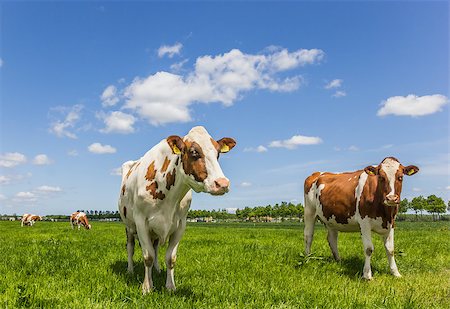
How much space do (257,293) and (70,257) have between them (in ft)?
17.3

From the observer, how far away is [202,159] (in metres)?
5.07

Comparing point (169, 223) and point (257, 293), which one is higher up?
point (169, 223)

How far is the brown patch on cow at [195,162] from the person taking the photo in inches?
A: 198

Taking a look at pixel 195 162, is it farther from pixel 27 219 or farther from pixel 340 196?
pixel 27 219

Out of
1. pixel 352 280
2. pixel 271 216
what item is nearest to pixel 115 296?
pixel 352 280

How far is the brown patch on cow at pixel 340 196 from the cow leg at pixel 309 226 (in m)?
0.77

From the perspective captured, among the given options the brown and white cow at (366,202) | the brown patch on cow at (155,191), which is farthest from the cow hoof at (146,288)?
the brown and white cow at (366,202)

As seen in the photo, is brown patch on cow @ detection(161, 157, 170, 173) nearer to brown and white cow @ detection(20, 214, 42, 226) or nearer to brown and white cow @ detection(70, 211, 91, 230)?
brown and white cow @ detection(70, 211, 91, 230)

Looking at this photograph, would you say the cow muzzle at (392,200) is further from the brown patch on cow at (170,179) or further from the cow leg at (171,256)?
the brown patch on cow at (170,179)

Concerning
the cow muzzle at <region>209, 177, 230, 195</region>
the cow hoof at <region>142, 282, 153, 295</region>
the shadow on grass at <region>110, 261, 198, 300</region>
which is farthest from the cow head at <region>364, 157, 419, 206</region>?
the cow hoof at <region>142, 282, 153, 295</region>

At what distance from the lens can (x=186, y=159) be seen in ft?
17.2

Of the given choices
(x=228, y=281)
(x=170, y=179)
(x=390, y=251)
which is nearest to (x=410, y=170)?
(x=390, y=251)

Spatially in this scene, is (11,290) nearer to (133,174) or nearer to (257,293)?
(133,174)

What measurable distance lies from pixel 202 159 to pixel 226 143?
640mm
